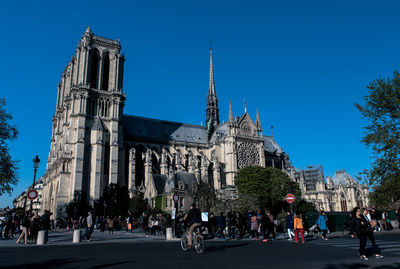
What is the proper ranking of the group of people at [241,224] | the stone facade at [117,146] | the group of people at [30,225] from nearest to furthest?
1. the group of people at [30,225]
2. the group of people at [241,224]
3. the stone facade at [117,146]

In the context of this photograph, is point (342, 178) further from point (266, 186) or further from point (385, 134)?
point (385, 134)

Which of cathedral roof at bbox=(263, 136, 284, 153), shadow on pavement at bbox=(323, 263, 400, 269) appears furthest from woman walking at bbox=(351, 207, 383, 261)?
cathedral roof at bbox=(263, 136, 284, 153)

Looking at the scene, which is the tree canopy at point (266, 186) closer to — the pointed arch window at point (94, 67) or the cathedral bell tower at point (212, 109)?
the cathedral bell tower at point (212, 109)

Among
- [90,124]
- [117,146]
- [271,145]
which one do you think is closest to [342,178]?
[271,145]

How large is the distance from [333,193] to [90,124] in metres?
58.1

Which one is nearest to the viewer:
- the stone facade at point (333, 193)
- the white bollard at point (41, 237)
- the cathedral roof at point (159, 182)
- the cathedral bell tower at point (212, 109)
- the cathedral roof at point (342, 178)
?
the white bollard at point (41, 237)

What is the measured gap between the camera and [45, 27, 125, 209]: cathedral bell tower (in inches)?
2076

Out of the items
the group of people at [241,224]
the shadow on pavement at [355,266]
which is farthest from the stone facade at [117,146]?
the shadow on pavement at [355,266]

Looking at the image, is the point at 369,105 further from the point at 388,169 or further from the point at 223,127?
the point at 223,127

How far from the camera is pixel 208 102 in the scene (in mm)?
86938

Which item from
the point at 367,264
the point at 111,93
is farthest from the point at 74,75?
the point at 367,264

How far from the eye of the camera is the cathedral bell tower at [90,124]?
173ft

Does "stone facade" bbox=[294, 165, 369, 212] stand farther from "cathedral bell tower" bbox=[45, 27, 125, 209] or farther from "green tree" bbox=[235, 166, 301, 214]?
"cathedral bell tower" bbox=[45, 27, 125, 209]

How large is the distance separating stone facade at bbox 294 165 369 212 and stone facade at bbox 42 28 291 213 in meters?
10.4
